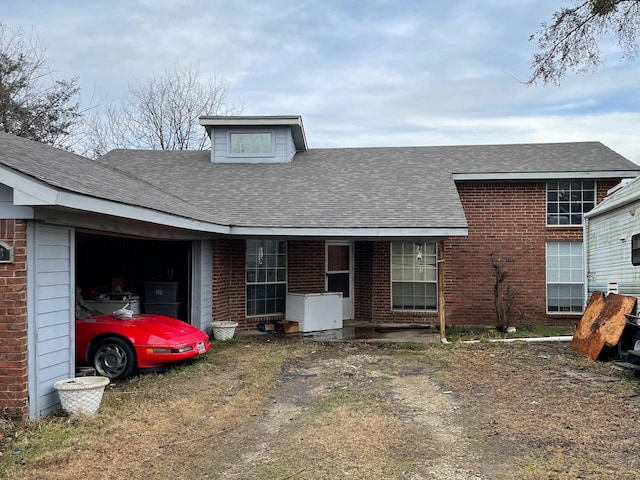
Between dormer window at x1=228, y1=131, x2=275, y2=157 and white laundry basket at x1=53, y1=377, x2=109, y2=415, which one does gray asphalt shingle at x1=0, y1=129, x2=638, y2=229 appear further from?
white laundry basket at x1=53, y1=377, x2=109, y2=415

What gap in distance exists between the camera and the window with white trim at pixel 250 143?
581 inches

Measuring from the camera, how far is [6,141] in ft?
22.7

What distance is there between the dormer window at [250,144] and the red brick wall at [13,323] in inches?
377

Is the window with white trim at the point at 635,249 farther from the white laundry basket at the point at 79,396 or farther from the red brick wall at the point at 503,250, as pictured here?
the white laundry basket at the point at 79,396

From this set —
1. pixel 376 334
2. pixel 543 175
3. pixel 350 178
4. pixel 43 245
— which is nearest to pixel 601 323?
pixel 376 334

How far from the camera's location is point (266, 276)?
12.8 metres

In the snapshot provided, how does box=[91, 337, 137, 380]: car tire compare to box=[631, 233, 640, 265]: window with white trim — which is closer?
box=[91, 337, 137, 380]: car tire

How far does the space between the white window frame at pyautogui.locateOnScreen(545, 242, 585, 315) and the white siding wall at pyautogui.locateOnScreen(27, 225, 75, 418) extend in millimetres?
10720

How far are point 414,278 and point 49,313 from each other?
9.22m

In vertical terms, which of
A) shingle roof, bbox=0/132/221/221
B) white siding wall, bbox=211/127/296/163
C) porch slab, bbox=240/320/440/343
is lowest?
porch slab, bbox=240/320/440/343

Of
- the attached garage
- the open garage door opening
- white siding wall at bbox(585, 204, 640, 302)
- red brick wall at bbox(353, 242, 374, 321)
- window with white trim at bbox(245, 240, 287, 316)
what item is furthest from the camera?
red brick wall at bbox(353, 242, 374, 321)

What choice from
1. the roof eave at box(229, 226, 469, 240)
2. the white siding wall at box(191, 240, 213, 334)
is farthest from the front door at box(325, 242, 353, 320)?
the white siding wall at box(191, 240, 213, 334)

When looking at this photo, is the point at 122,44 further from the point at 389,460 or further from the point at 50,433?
the point at 389,460

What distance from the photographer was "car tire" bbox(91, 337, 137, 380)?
773 cm
